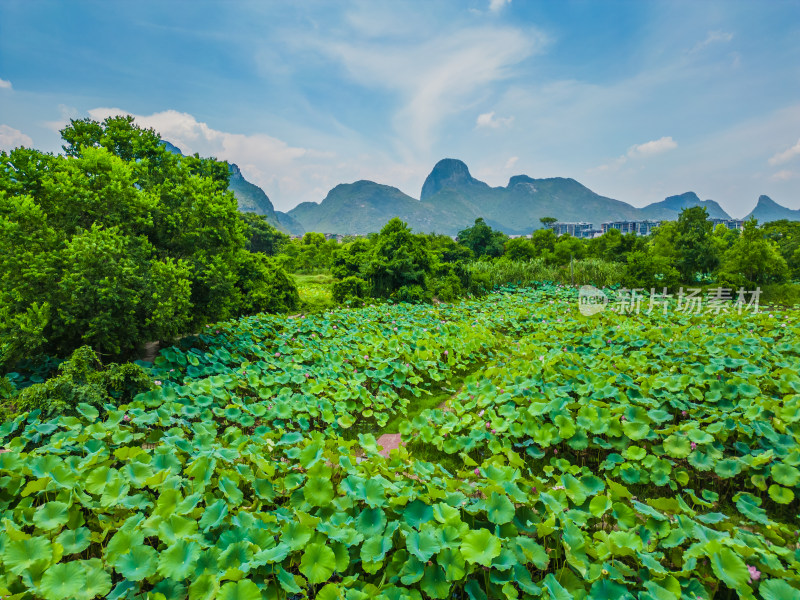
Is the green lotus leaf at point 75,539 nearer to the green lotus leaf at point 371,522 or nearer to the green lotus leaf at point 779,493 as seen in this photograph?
the green lotus leaf at point 371,522

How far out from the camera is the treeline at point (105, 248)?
16.8 feet

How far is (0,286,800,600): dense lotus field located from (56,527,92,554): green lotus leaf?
0.01 meters

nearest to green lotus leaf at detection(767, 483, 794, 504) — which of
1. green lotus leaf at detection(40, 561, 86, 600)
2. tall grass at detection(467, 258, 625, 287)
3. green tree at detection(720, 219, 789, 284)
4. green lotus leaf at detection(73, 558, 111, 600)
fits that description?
green lotus leaf at detection(73, 558, 111, 600)

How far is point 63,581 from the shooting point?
1.80 meters

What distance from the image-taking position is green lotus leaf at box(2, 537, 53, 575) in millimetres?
1870

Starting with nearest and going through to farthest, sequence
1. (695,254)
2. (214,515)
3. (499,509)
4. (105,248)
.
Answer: (214,515), (499,509), (105,248), (695,254)

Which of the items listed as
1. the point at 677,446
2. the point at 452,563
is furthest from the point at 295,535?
the point at 677,446

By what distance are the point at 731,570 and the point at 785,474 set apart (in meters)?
1.67

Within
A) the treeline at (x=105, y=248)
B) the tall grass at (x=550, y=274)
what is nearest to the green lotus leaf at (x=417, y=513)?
the treeline at (x=105, y=248)

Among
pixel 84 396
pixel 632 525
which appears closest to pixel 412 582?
pixel 632 525

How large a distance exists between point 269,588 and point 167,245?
6689mm

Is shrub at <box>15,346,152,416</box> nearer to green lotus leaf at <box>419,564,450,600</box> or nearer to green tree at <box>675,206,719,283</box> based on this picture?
green lotus leaf at <box>419,564,450,600</box>

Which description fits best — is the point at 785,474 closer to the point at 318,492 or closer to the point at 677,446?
the point at 677,446

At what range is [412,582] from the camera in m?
2.04
